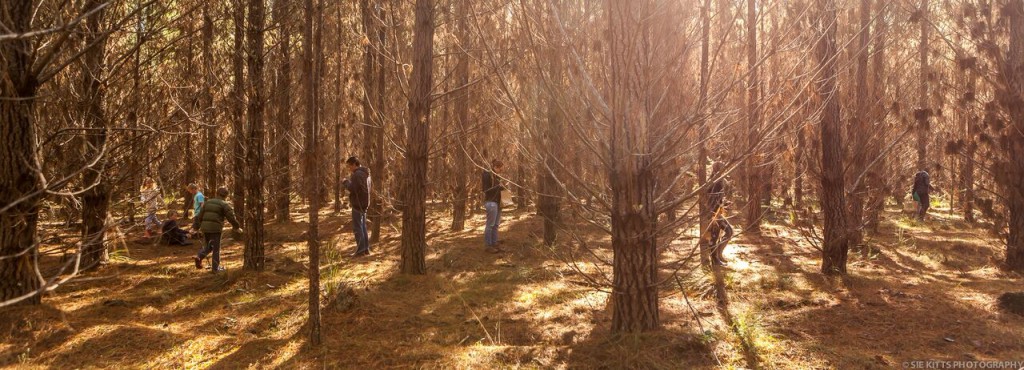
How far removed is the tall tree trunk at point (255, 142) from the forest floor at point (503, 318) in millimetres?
488

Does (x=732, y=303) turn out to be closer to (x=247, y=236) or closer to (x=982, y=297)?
(x=982, y=297)

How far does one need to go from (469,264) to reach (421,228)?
1.58m

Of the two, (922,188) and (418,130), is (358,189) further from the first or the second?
(922,188)

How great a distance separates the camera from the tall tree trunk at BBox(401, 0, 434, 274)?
356 inches

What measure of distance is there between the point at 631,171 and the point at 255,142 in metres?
6.43

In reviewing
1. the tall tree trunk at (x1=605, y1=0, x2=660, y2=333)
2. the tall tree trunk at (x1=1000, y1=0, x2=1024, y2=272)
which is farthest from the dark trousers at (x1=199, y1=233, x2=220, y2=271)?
the tall tree trunk at (x1=1000, y1=0, x2=1024, y2=272)

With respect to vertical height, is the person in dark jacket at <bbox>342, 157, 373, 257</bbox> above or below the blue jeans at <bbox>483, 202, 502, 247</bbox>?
above

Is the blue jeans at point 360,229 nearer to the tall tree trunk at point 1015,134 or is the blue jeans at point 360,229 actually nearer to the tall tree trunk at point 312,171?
the tall tree trunk at point 312,171

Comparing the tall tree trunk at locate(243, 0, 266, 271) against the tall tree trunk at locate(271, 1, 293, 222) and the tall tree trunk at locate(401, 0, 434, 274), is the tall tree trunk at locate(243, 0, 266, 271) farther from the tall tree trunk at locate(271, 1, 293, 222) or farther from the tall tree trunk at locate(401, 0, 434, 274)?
the tall tree trunk at locate(401, 0, 434, 274)

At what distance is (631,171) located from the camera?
523 centimetres

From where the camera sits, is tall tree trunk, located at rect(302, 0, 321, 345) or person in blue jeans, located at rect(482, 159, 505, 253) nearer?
tall tree trunk, located at rect(302, 0, 321, 345)

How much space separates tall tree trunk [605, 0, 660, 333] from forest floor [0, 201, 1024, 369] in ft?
1.16

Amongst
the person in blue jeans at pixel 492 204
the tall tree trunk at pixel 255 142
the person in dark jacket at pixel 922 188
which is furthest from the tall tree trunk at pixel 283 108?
the person in dark jacket at pixel 922 188

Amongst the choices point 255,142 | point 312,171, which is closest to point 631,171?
point 312,171
